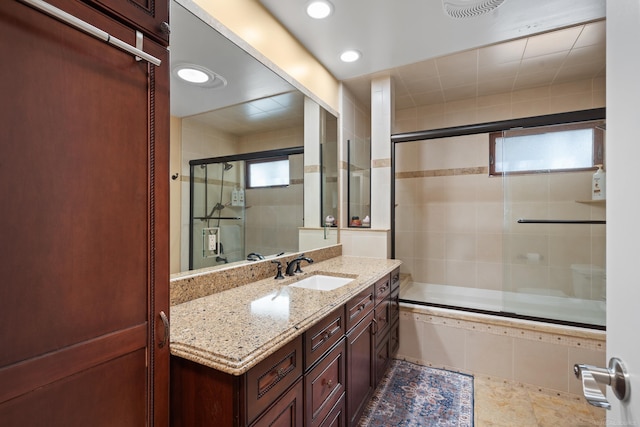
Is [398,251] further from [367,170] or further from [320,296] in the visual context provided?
[320,296]

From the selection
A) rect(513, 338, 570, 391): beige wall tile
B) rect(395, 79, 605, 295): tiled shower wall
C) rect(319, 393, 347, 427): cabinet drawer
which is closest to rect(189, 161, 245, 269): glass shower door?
rect(319, 393, 347, 427): cabinet drawer

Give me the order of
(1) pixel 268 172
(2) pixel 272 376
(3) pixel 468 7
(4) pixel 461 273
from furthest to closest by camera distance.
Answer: (4) pixel 461 273
(1) pixel 268 172
(3) pixel 468 7
(2) pixel 272 376

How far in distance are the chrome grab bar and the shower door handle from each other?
1168mm

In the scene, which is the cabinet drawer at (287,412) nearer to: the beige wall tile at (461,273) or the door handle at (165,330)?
the door handle at (165,330)

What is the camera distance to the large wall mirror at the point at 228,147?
1.36 m

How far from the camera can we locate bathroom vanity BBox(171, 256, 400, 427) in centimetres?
85

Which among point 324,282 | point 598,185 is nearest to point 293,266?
point 324,282

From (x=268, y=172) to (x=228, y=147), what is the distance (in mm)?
375

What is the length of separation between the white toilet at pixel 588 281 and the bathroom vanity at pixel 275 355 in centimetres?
180

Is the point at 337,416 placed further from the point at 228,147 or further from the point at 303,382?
the point at 228,147

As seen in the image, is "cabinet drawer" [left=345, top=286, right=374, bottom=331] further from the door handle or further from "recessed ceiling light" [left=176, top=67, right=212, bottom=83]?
"recessed ceiling light" [left=176, top=67, right=212, bottom=83]

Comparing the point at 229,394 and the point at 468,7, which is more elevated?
the point at 468,7

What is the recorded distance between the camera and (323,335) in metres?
1.25

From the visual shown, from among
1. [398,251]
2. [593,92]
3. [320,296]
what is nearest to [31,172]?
[320,296]
